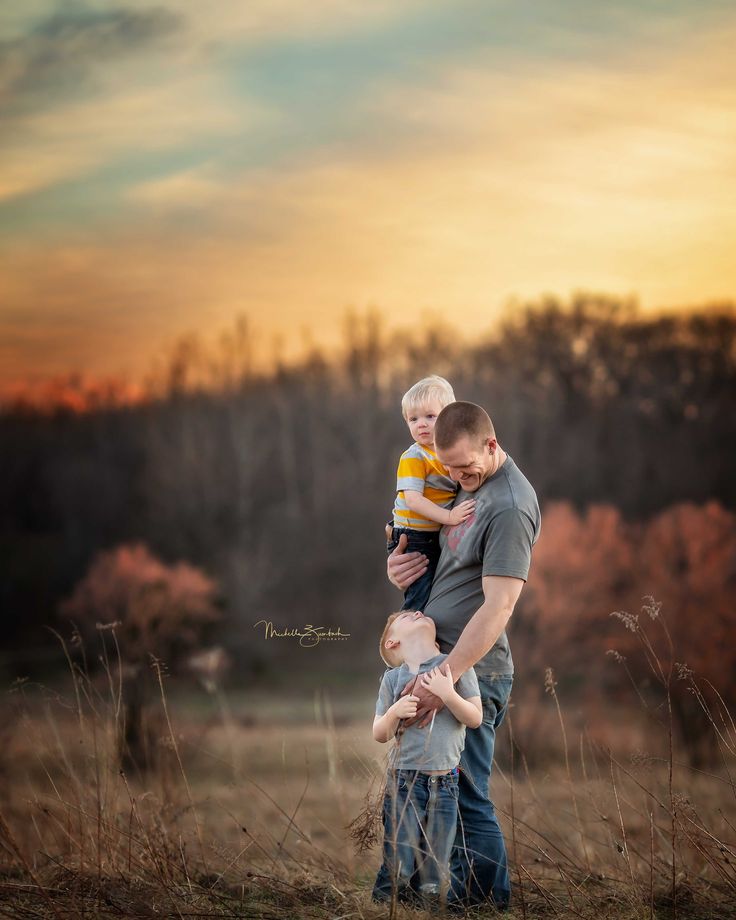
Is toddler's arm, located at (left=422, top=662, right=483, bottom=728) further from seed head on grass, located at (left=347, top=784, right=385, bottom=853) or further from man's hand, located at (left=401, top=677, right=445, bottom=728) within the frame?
seed head on grass, located at (left=347, top=784, right=385, bottom=853)

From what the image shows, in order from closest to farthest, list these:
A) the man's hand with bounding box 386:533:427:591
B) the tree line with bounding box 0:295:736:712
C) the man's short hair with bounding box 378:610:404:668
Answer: the man's short hair with bounding box 378:610:404:668
the man's hand with bounding box 386:533:427:591
the tree line with bounding box 0:295:736:712

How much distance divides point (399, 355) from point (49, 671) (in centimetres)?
2486

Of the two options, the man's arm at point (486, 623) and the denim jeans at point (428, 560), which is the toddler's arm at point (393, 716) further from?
the denim jeans at point (428, 560)

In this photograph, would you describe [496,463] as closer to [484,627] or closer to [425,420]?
[425,420]

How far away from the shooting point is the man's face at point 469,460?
3.88 m

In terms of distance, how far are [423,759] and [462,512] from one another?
915mm

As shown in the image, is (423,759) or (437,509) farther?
(437,509)

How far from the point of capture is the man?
12.7 ft

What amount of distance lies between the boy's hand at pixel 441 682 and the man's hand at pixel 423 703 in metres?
0.03

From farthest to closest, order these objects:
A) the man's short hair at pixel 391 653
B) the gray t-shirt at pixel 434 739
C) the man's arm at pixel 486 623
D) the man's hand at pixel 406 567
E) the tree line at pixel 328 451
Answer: the tree line at pixel 328 451 < the man's hand at pixel 406 567 < the man's short hair at pixel 391 653 < the gray t-shirt at pixel 434 739 < the man's arm at pixel 486 623

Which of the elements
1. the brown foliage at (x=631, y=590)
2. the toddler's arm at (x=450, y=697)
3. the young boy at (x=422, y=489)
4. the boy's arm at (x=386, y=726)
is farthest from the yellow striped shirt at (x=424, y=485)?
the brown foliage at (x=631, y=590)

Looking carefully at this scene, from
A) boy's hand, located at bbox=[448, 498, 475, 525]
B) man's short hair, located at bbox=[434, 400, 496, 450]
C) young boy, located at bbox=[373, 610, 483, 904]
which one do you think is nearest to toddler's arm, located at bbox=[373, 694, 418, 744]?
young boy, located at bbox=[373, 610, 483, 904]

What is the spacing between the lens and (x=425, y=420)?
4273 millimetres

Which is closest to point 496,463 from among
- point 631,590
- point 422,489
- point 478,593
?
Result: point 422,489
